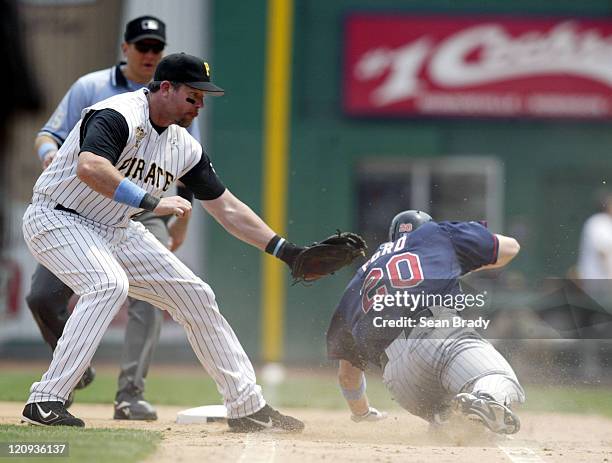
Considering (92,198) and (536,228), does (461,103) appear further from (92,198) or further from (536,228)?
(92,198)

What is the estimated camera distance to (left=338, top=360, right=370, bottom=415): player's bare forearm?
A: 537 centimetres

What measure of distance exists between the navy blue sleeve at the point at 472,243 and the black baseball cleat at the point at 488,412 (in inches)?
31.5

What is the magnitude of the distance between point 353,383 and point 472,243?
→ 0.93 metres

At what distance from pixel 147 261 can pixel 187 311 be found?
0.92 feet

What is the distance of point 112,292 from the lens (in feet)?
15.0

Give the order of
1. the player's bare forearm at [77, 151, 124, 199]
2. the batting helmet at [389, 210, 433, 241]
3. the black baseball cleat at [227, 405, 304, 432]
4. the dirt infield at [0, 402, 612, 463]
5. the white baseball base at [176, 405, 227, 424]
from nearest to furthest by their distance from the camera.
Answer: the dirt infield at [0, 402, 612, 463] → the player's bare forearm at [77, 151, 124, 199] → the black baseball cleat at [227, 405, 304, 432] → the batting helmet at [389, 210, 433, 241] → the white baseball base at [176, 405, 227, 424]

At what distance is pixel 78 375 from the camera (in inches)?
180

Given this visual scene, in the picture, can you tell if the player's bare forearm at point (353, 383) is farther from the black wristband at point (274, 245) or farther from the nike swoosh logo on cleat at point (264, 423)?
the black wristband at point (274, 245)

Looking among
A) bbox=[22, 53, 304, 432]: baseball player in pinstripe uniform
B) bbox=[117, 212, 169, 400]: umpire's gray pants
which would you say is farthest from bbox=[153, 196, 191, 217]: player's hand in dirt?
bbox=[117, 212, 169, 400]: umpire's gray pants

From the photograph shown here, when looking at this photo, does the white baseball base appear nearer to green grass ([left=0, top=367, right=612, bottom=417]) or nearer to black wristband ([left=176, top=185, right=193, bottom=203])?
green grass ([left=0, top=367, right=612, bottom=417])

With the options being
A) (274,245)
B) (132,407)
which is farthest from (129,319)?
(274,245)

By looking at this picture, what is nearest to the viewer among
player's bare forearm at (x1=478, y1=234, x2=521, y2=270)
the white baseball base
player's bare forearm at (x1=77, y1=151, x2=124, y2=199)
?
player's bare forearm at (x1=77, y1=151, x2=124, y2=199)

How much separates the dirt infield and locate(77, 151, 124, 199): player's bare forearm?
1043mm

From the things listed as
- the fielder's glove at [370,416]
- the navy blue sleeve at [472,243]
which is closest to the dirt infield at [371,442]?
the fielder's glove at [370,416]
